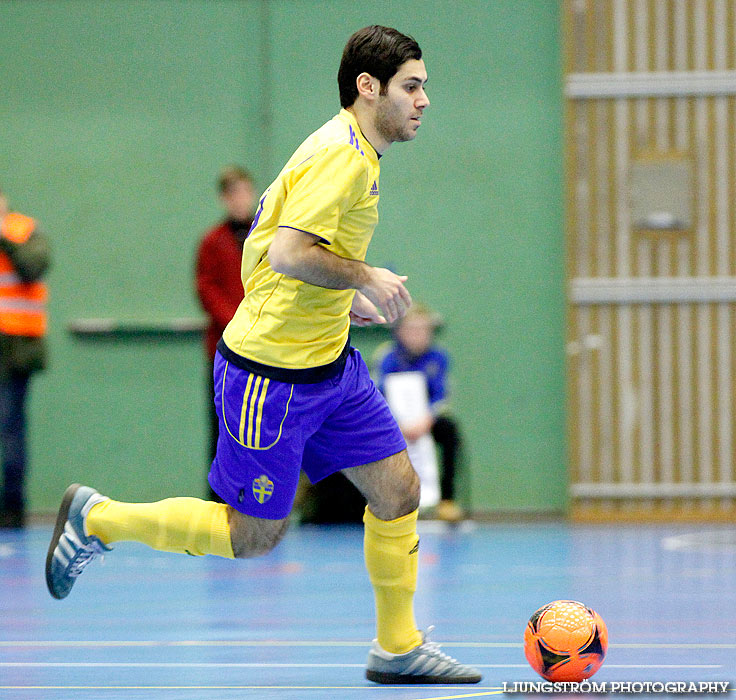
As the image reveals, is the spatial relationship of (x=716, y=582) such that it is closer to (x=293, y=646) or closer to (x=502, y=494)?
(x=293, y=646)

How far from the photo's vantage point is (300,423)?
3.68 m

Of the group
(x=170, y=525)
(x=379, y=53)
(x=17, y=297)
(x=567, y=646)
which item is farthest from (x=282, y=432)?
(x=17, y=297)

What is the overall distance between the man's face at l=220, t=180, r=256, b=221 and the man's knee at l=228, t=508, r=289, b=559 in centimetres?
460

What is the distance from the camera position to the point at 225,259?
8.35 metres

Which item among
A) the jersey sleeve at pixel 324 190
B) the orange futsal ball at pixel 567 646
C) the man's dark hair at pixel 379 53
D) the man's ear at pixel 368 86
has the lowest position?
the orange futsal ball at pixel 567 646

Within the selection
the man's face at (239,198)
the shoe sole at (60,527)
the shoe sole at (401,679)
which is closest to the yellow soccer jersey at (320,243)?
the shoe sole at (60,527)

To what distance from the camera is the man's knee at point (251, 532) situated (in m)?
3.72

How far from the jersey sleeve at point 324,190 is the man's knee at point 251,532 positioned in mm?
828

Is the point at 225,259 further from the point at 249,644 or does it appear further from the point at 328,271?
the point at 328,271

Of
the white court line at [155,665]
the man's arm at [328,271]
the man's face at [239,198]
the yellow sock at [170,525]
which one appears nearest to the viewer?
the man's arm at [328,271]

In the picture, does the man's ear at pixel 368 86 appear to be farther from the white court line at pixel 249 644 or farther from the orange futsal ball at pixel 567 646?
the white court line at pixel 249 644

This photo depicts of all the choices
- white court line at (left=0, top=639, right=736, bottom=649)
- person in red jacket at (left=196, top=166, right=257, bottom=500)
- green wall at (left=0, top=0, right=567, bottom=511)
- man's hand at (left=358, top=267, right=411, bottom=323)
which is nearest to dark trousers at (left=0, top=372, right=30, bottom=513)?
person in red jacket at (left=196, top=166, right=257, bottom=500)

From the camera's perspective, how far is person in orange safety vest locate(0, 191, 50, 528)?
8602mm

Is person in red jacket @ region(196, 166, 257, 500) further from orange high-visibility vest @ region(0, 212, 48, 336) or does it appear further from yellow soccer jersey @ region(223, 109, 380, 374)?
yellow soccer jersey @ region(223, 109, 380, 374)
